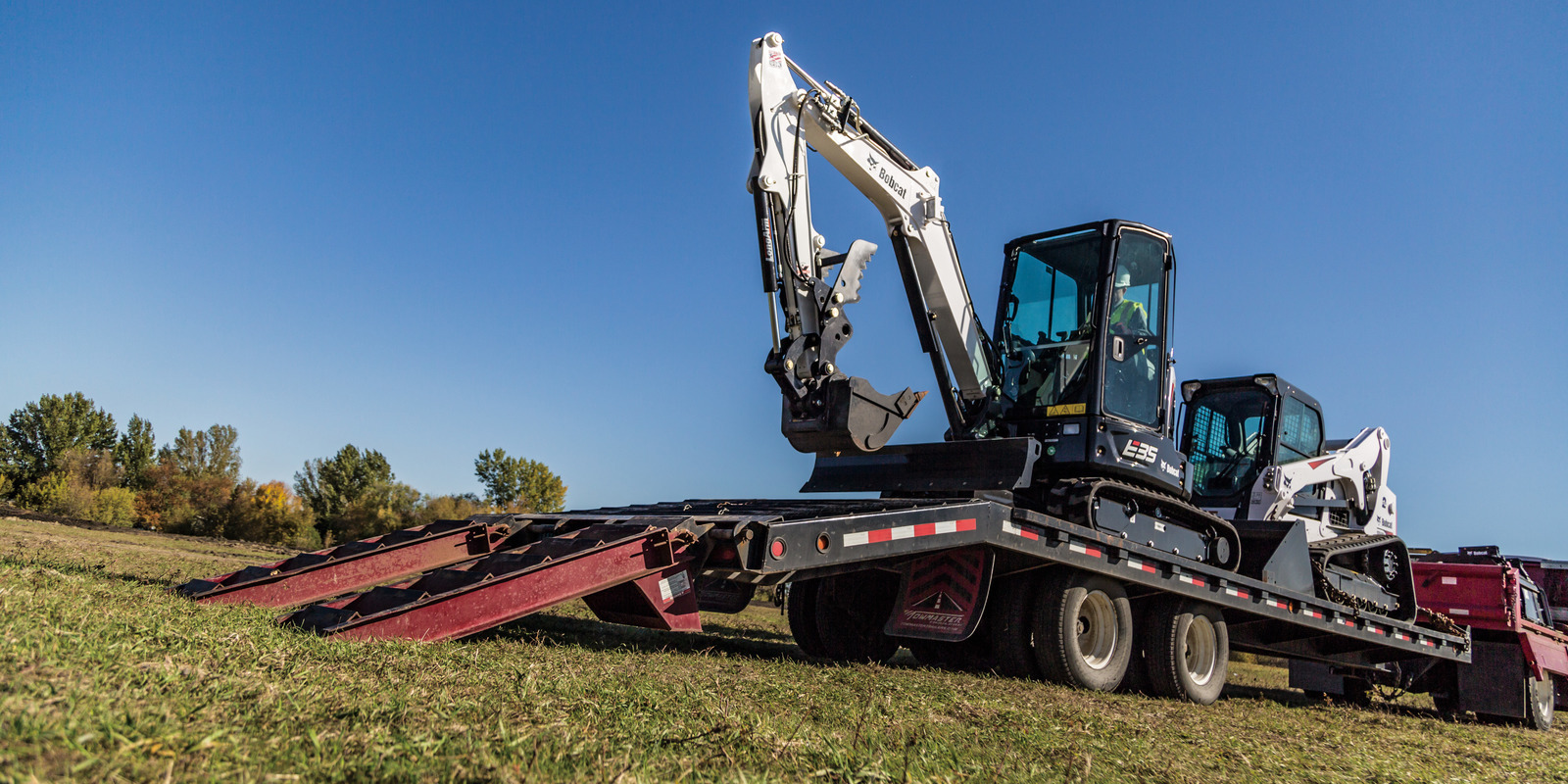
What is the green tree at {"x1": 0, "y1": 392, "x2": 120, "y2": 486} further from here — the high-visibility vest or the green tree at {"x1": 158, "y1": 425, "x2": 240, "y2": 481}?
the high-visibility vest

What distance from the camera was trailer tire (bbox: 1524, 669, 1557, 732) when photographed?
35.7ft

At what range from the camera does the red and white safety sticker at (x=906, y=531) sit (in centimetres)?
675

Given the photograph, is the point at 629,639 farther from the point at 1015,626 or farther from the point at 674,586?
the point at 1015,626

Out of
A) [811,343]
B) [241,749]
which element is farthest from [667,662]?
[241,749]

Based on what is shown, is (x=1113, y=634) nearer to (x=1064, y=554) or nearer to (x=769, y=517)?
(x=1064, y=554)

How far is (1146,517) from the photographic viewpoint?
28.9 ft

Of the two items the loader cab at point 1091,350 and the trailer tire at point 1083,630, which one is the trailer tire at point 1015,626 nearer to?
the trailer tire at point 1083,630

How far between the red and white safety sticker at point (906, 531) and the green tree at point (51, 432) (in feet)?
229

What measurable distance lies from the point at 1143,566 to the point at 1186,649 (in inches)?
50.2

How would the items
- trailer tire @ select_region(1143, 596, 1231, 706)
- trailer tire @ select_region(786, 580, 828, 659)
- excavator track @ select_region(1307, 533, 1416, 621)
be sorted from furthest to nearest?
excavator track @ select_region(1307, 533, 1416, 621) → trailer tire @ select_region(786, 580, 828, 659) → trailer tire @ select_region(1143, 596, 1231, 706)

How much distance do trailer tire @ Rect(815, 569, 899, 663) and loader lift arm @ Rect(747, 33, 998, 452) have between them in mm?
1855

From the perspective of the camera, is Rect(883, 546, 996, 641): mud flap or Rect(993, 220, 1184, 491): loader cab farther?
Rect(993, 220, 1184, 491): loader cab

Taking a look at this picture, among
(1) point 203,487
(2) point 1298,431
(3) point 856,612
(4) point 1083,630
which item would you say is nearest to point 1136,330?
(4) point 1083,630

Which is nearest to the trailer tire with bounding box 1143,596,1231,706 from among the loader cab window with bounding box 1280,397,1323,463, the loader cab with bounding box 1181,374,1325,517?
the loader cab with bounding box 1181,374,1325,517
